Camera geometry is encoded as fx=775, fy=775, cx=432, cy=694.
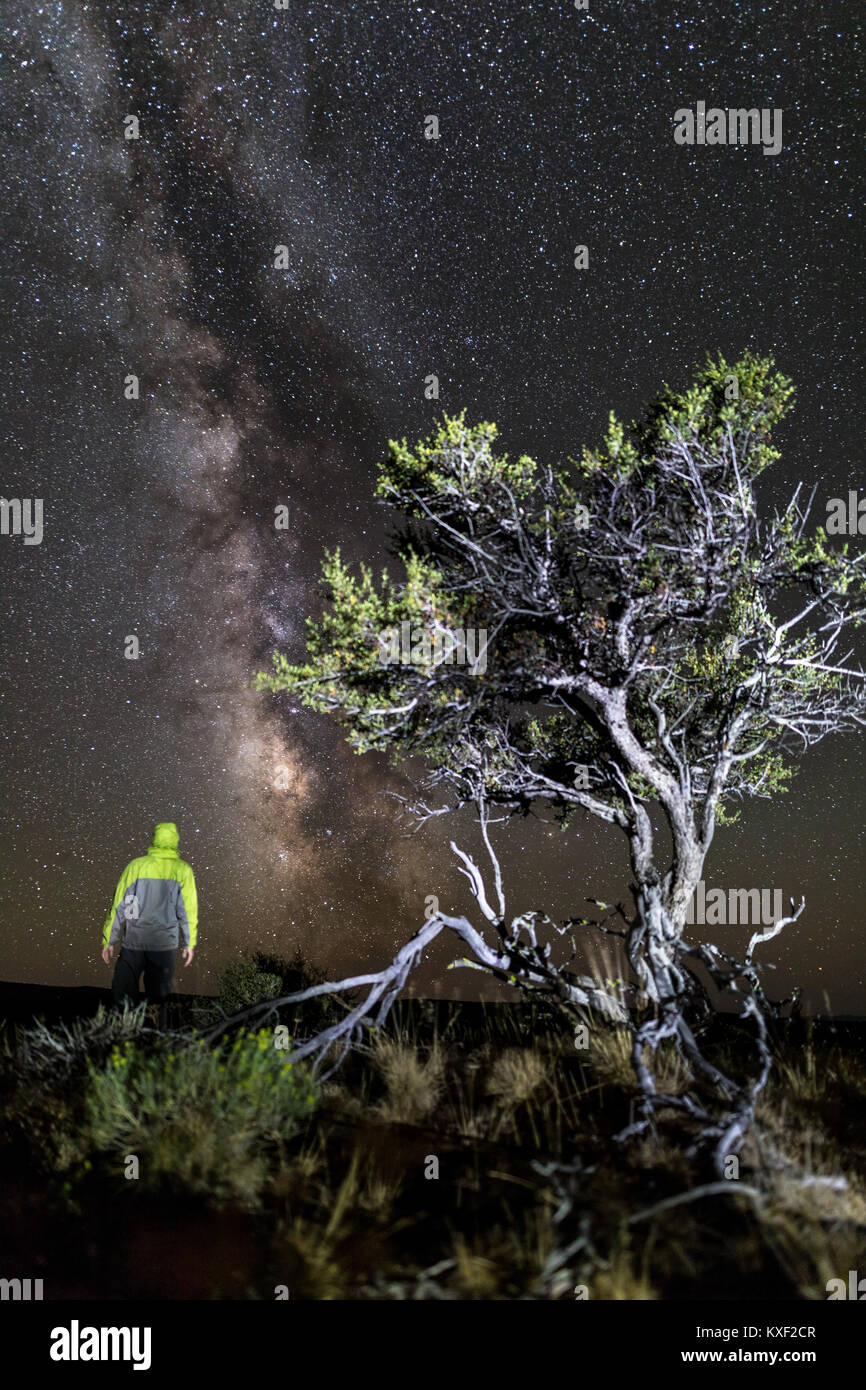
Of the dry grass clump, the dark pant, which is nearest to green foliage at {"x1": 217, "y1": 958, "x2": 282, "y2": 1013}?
the dark pant

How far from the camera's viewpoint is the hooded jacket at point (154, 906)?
932 cm

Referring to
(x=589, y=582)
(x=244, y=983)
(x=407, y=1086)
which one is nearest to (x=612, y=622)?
(x=589, y=582)

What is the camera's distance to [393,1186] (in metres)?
5.14

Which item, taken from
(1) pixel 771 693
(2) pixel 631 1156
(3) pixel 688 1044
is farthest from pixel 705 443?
(2) pixel 631 1156

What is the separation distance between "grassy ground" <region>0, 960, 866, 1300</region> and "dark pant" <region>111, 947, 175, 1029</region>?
5.12 ft

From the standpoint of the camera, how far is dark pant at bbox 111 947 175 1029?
368 inches

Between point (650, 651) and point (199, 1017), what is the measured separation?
778 centimetres

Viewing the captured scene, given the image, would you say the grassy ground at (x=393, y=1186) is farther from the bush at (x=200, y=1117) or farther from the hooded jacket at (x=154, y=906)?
the hooded jacket at (x=154, y=906)

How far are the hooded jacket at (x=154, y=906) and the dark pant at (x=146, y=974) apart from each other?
5.0 inches
